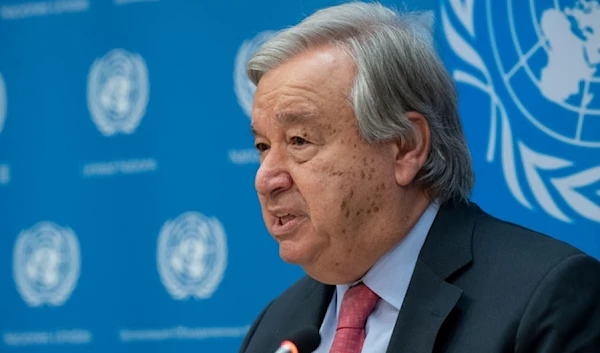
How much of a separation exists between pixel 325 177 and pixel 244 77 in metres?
1.34

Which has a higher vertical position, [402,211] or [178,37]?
[178,37]

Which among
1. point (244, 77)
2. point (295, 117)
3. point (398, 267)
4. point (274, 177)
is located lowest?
point (398, 267)

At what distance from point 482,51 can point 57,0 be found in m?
1.99

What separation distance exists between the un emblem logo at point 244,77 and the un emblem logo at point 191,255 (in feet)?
1.56

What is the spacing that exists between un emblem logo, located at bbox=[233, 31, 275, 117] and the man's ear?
50.0 inches

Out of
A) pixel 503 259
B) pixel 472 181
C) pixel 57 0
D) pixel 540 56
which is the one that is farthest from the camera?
pixel 57 0

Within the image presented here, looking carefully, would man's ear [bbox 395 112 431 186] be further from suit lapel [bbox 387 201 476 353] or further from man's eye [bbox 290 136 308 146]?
man's eye [bbox 290 136 308 146]

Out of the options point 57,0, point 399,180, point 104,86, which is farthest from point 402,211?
point 57,0

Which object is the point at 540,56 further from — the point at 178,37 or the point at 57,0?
the point at 57,0

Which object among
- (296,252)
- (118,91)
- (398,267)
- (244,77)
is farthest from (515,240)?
(118,91)

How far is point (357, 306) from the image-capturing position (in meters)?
2.74

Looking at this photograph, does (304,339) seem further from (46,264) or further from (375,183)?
(46,264)

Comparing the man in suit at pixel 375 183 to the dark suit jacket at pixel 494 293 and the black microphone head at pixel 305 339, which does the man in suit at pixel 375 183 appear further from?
the black microphone head at pixel 305 339

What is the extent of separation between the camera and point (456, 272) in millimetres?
2639
